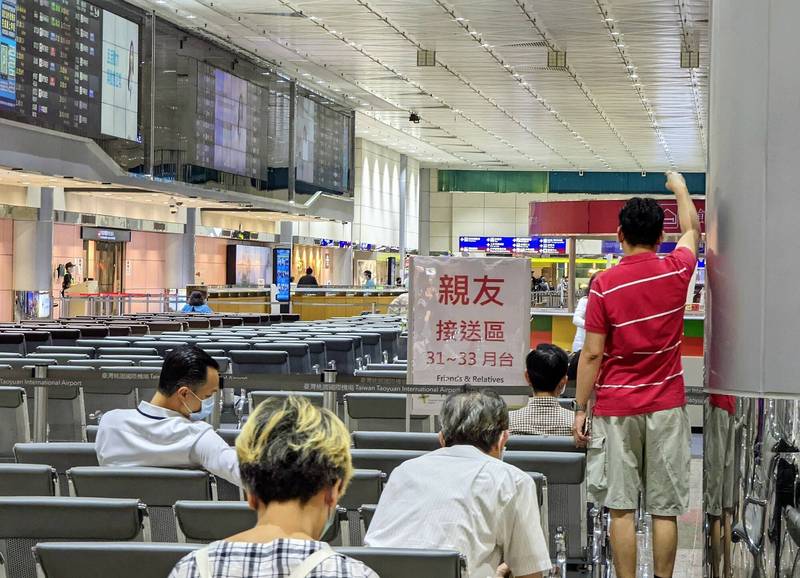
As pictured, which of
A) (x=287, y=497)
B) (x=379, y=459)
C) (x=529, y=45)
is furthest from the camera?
(x=529, y=45)

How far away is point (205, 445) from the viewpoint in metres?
4.30

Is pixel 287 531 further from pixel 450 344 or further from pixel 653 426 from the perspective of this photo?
pixel 450 344

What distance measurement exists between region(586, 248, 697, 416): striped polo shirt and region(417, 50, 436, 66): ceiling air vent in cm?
2049

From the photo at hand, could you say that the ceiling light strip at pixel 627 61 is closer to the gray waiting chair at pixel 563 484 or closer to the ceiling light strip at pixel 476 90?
the ceiling light strip at pixel 476 90

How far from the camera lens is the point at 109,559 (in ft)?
8.87

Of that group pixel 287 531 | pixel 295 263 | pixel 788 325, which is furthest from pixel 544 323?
pixel 295 263

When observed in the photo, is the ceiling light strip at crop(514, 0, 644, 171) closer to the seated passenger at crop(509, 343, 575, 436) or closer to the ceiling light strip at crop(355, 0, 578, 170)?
the ceiling light strip at crop(355, 0, 578, 170)

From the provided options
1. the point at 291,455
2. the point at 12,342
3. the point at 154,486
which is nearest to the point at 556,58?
the point at 12,342

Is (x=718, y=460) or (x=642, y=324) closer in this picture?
(x=718, y=460)

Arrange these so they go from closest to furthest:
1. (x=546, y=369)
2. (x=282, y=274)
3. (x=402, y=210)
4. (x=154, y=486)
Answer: (x=154, y=486)
(x=546, y=369)
(x=282, y=274)
(x=402, y=210)

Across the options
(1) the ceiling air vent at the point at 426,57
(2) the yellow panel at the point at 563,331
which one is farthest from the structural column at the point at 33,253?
(2) the yellow panel at the point at 563,331

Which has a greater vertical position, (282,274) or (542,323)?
(282,274)

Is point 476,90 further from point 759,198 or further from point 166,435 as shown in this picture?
point 759,198

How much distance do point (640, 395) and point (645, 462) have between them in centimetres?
25
